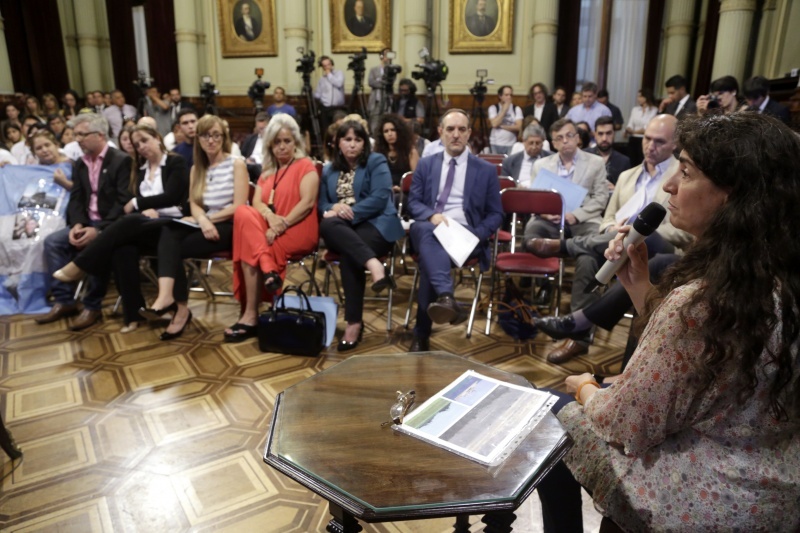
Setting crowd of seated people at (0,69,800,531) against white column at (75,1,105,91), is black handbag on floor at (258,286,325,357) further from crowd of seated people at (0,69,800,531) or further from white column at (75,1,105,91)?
white column at (75,1,105,91)

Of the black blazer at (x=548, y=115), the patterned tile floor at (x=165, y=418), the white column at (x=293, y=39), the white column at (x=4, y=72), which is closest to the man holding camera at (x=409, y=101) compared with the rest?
the black blazer at (x=548, y=115)

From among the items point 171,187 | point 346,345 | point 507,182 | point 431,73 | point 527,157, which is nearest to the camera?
point 346,345

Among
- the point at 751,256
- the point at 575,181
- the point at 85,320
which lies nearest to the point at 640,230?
the point at 751,256

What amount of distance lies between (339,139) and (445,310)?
54.1 inches

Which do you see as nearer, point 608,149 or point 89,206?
point 89,206

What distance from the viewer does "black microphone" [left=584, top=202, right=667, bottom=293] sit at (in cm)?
135

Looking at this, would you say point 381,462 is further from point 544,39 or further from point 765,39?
point 544,39

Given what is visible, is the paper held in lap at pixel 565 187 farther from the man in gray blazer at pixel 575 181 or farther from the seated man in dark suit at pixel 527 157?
the seated man in dark suit at pixel 527 157

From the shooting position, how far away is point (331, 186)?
11.8 feet

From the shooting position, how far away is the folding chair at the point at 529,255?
3.29m

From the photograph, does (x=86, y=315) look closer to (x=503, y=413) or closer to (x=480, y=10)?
(x=503, y=413)

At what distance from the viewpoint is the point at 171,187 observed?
3.76 m

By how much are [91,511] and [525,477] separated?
5.31 feet

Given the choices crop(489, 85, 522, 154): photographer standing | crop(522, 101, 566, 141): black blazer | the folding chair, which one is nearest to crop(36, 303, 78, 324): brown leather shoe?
the folding chair
